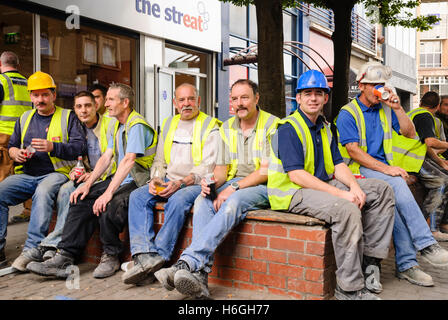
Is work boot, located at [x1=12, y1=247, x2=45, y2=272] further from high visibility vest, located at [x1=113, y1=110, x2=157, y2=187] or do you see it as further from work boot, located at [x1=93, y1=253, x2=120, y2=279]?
high visibility vest, located at [x1=113, y1=110, x2=157, y2=187]

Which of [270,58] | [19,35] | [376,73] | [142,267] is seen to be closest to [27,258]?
[142,267]

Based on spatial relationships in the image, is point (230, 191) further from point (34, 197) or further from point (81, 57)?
point (81, 57)

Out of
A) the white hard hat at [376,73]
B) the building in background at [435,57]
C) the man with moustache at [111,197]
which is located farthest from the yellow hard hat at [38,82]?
the building in background at [435,57]

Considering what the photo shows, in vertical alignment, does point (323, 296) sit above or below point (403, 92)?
below

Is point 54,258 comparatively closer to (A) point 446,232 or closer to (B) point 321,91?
(B) point 321,91

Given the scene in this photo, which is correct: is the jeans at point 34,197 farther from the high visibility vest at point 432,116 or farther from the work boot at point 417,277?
the high visibility vest at point 432,116

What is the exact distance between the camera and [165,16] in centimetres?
1159

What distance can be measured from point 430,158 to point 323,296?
3411mm

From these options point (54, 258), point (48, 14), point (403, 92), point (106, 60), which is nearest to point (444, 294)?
point (54, 258)

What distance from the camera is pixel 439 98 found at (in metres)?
7.18

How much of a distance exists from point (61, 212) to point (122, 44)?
6.76m

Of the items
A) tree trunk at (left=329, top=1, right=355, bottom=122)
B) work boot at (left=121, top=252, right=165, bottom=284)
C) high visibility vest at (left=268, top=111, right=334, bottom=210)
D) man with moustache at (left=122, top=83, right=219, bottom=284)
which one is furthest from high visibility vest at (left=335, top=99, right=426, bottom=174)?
tree trunk at (left=329, top=1, right=355, bottom=122)

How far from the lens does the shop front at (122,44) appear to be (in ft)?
28.7

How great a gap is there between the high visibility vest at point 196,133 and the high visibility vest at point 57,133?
124cm
